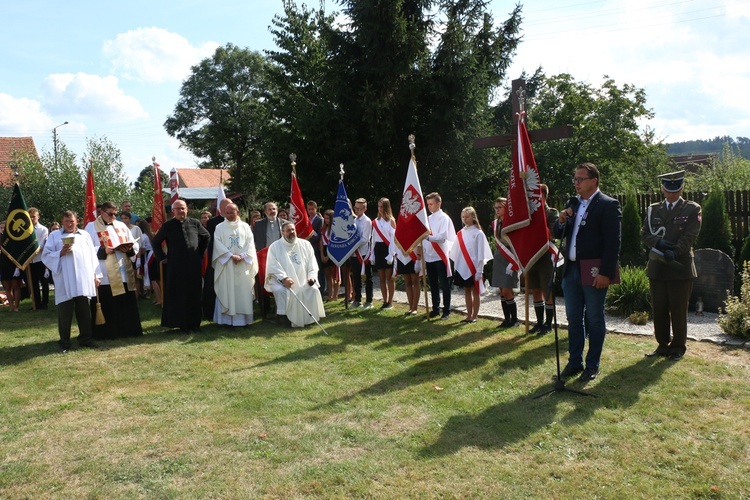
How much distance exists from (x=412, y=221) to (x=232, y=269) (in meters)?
3.14

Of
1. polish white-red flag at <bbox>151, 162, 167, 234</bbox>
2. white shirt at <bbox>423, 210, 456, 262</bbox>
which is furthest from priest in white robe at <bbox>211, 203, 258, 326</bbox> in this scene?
polish white-red flag at <bbox>151, 162, 167, 234</bbox>

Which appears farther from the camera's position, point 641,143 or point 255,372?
point 641,143

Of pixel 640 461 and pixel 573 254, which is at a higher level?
pixel 573 254

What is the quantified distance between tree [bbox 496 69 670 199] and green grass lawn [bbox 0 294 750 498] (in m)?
15.5

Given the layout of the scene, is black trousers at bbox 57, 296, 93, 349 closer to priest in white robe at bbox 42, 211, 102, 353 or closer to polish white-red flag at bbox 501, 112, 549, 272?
priest in white robe at bbox 42, 211, 102, 353

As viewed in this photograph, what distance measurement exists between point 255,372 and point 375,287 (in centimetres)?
791

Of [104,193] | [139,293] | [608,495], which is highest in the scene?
[104,193]

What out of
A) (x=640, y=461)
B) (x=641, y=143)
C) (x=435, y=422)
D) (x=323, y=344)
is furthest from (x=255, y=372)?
(x=641, y=143)

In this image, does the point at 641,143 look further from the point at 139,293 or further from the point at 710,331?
the point at 139,293

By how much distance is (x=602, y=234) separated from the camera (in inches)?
234

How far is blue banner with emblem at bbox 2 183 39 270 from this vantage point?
1044cm

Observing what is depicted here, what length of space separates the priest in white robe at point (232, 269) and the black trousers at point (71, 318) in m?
2.01

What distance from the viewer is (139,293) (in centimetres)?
1469

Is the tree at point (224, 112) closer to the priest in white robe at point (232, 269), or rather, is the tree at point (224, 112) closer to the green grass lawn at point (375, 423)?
the priest in white robe at point (232, 269)
